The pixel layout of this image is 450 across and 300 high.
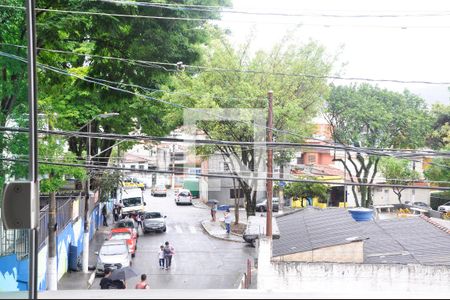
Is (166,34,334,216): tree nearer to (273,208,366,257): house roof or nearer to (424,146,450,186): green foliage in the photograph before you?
(273,208,366,257): house roof

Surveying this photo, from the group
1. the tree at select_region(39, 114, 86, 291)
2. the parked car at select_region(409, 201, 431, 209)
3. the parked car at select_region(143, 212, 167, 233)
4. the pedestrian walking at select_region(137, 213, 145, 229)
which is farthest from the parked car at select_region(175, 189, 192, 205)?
the tree at select_region(39, 114, 86, 291)

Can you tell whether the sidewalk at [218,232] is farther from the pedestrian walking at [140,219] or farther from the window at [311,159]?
the window at [311,159]

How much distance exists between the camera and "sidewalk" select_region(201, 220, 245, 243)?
81.5ft

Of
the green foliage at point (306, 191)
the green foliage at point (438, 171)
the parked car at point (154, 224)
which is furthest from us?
the green foliage at point (306, 191)

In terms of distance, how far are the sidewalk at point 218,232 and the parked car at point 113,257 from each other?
673 centimetres

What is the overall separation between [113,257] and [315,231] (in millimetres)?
7300

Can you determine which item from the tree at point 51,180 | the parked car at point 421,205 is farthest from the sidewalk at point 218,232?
the parked car at point 421,205

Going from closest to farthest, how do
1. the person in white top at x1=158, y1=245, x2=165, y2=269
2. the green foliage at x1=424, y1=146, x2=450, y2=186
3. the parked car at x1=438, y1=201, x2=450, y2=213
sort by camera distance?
the person in white top at x1=158, y1=245, x2=165, y2=269, the green foliage at x1=424, y1=146, x2=450, y2=186, the parked car at x1=438, y1=201, x2=450, y2=213

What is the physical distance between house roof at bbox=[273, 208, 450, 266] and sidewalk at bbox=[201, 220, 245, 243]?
23.1ft

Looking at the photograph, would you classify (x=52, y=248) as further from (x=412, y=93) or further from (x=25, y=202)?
(x=412, y=93)

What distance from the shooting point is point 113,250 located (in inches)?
734

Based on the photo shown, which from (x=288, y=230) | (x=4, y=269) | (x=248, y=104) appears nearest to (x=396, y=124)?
(x=248, y=104)

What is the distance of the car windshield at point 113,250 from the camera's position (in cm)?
1839

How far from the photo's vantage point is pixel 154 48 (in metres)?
10.1
